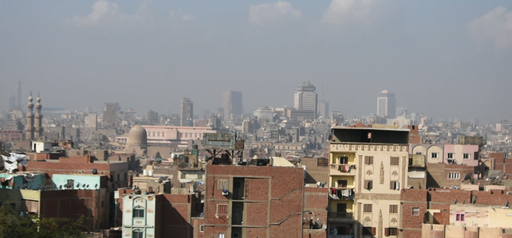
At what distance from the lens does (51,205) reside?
25.8 metres

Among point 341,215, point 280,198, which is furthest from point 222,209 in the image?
point 341,215

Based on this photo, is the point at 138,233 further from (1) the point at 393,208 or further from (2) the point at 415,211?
(2) the point at 415,211

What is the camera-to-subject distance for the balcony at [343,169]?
27.7 m

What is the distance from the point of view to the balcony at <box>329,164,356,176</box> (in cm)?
2766

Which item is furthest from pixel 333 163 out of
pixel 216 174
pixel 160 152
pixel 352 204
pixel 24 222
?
pixel 160 152

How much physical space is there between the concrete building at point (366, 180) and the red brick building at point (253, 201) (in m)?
4.16

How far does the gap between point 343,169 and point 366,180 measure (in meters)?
0.73

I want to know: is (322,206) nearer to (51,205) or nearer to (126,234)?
(126,234)

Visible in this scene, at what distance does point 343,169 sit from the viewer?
2778 centimetres

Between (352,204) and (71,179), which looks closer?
(352,204)

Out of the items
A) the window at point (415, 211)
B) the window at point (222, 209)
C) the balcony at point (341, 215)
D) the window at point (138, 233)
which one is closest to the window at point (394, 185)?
the balcony at point (341, 215)

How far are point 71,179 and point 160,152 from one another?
9524 cm

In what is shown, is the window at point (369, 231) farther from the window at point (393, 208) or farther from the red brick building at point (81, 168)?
the red brick building at point (81, 168)

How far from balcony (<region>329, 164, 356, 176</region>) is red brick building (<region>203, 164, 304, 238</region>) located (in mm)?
5041
